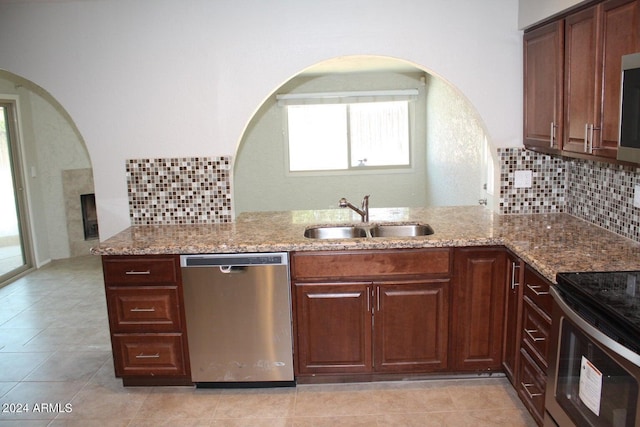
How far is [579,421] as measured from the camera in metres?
2.06

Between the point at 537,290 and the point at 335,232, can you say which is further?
the point at 335,232

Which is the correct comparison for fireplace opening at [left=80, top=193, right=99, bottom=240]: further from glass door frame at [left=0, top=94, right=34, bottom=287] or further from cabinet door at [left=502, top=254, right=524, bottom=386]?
cabinet door at [left=502, top=254, right=524, bottom=386]

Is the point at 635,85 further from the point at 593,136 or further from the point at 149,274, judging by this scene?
the point at 149,274

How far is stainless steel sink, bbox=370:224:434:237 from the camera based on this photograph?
11.4 feet

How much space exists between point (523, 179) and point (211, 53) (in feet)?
7.03

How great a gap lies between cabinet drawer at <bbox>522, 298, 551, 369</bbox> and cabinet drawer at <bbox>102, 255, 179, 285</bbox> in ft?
6.14

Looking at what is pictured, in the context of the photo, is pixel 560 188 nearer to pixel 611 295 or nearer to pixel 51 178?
pixel 611 295

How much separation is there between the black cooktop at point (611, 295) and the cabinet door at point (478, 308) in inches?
30.9

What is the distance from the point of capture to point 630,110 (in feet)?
7.00

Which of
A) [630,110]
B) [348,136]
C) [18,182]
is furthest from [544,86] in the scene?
[18,182]

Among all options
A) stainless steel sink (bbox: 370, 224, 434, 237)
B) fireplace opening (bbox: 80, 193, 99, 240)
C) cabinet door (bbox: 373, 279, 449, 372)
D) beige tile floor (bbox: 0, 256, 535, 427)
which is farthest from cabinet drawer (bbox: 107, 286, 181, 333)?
fireplace opening (bbox: 80, 193, 99, 240)

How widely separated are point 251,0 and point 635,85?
224 centimetres

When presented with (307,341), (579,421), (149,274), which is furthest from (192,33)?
(579,421)

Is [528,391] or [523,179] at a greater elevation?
[523,179]
